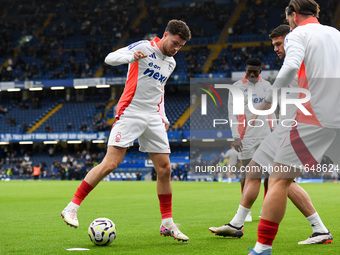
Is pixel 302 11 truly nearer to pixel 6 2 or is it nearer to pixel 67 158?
pixel 67 158

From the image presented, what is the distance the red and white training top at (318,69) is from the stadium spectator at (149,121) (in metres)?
1.94

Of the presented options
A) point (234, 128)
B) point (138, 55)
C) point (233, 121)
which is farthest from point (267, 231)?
point (233, 121)

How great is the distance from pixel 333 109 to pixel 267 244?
1.24 metres

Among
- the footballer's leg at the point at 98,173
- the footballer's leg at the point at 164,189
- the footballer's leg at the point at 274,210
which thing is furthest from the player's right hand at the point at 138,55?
the footballer's leg at the point at 274,210

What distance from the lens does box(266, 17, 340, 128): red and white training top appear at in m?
4.35

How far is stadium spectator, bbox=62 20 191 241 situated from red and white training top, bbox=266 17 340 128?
6.37 feet

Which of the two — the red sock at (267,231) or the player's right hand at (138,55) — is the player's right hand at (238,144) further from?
the red sock at (267,231)

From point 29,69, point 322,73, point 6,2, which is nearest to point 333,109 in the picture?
point 322,73

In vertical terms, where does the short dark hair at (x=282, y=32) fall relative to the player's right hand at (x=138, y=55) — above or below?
above

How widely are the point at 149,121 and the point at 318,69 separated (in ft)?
8.05

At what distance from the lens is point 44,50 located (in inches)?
1933

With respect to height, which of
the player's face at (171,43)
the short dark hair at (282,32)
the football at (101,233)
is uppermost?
the short dark hair at (282,32)

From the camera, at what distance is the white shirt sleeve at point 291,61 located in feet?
13.8

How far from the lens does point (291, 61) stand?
4246 millimetres
